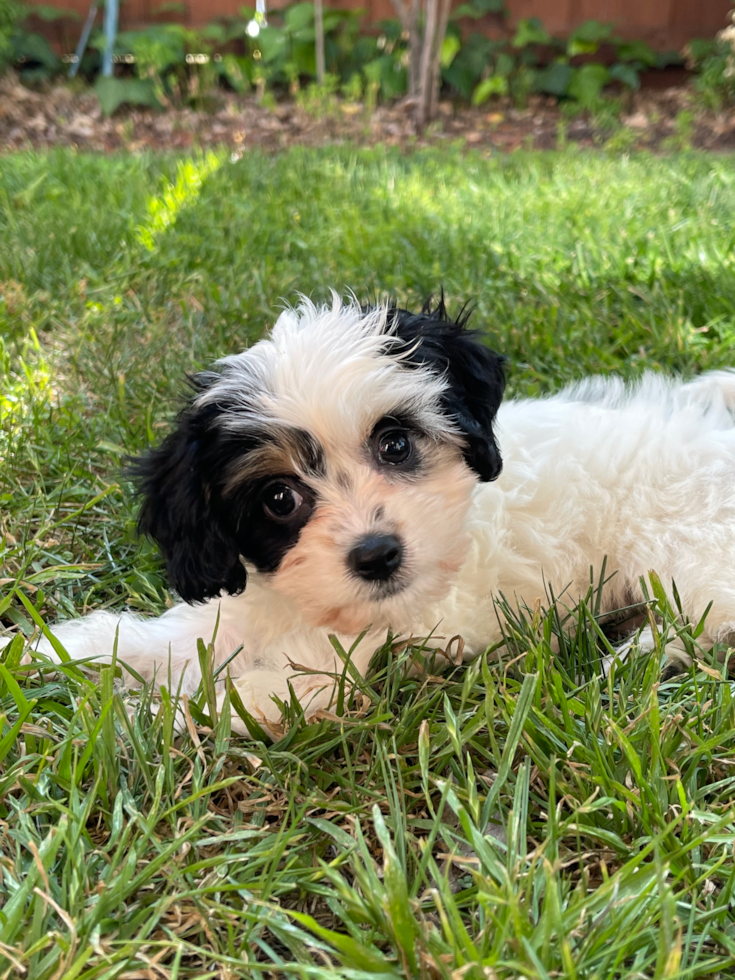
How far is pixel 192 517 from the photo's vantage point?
2002mm

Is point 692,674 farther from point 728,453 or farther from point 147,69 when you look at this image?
point 147,69

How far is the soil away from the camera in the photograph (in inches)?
354

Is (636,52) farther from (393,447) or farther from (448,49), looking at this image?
(393,447)

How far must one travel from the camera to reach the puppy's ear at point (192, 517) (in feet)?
6.56

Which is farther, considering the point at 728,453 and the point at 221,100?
the point at 221,100

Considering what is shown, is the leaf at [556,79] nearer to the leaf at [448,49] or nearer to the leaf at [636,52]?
the leaf at [636,52]

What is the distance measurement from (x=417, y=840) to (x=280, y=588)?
0.66m

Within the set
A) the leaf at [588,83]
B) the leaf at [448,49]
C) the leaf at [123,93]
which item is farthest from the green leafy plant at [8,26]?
the leaf at [588,83]

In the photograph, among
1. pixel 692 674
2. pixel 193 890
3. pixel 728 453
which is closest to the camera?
pixel 193 890

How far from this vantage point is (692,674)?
188cm

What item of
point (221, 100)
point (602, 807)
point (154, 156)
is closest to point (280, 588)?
point (602, 807)

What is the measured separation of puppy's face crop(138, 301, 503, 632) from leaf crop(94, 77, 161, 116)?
354 inches

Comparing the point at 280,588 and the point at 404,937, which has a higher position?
the point at 280,588

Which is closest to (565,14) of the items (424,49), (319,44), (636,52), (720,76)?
(636,52)
